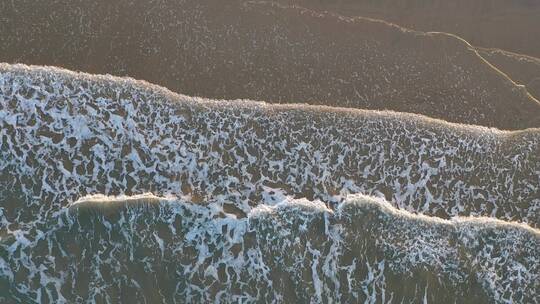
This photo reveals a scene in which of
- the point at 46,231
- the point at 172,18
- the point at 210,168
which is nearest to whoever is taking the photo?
the point at 46,231

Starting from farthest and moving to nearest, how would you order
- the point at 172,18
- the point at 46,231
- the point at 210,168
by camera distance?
1. the point at 172,18
2. the point at 210,168
3. the point at 46,231

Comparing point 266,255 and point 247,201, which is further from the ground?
point 247,201

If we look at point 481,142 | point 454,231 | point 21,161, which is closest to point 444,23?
point 481,142

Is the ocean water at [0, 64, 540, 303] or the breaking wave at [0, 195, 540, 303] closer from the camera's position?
the breaking wave at [0, 195, 540, 303]

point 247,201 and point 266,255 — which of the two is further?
point 247,201

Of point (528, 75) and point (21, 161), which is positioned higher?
point (528, 75)

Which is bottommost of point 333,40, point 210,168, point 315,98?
point 210,168

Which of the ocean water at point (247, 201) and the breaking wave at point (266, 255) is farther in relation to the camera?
the ocean water at point (247, 201)

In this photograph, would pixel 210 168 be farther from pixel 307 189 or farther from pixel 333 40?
pixel 333 40
